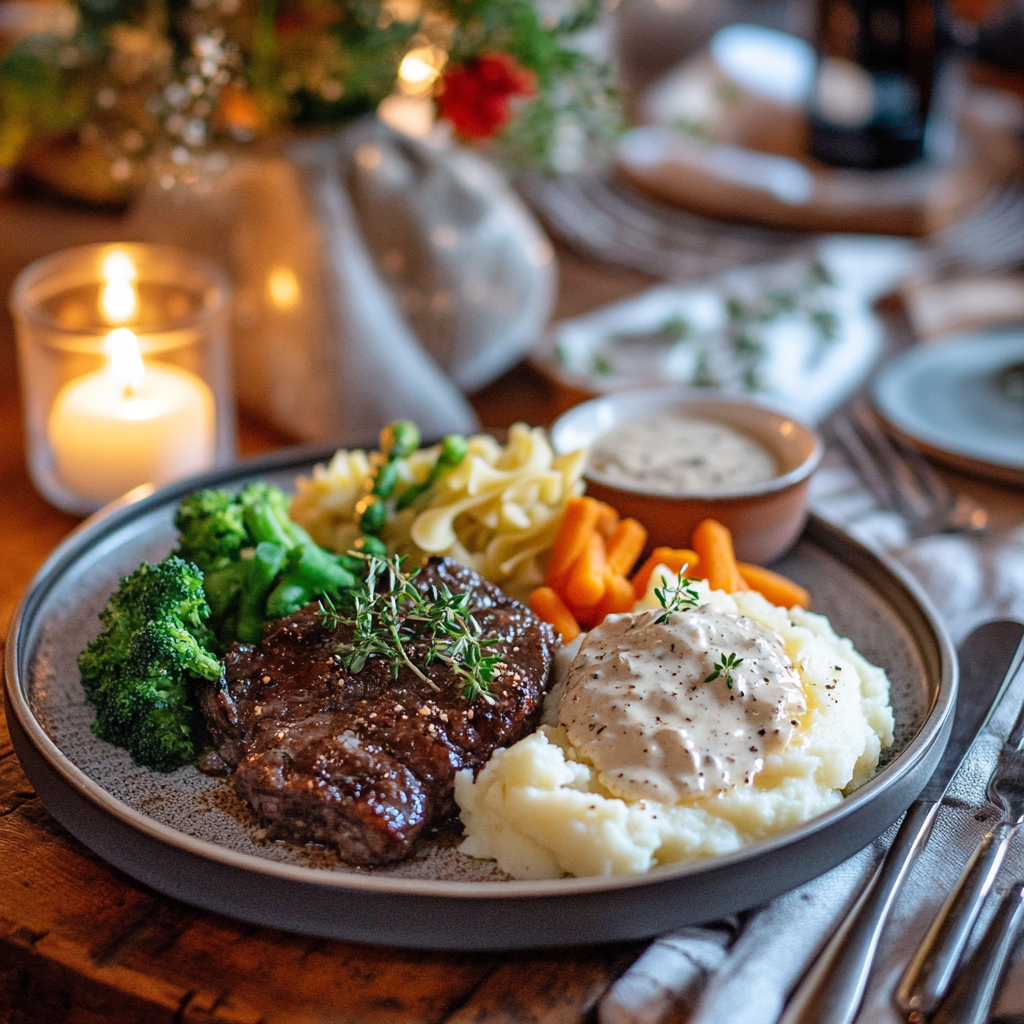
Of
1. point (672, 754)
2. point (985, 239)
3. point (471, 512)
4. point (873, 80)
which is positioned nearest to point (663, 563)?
point (471, 512)

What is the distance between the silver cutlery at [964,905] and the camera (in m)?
2.10

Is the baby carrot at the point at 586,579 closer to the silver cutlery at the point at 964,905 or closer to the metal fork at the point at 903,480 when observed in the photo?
the silver cutlery at the point at 964,905

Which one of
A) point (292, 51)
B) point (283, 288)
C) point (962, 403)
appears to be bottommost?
point (962, 403)

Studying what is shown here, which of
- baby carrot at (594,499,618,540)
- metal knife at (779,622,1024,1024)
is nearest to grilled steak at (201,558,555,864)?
baby carrot at (594,499,618,540)

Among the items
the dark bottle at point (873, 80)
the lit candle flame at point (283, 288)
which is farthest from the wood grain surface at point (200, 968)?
the dark bottle at point (873, 80)

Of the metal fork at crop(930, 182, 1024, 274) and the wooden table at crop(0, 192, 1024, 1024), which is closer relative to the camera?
the wooden table at crop(0, 192, 1024, 1024)

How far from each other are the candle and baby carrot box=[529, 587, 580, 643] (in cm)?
165

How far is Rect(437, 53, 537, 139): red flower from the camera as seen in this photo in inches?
158

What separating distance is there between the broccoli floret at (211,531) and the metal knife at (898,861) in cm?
178

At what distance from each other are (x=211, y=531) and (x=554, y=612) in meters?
0.96

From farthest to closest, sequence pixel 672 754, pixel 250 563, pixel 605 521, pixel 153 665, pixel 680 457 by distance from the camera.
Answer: pixel 680 457 < pixel 605 521 < pixel 250 563 < pixel 153 665 < pixel 672 754

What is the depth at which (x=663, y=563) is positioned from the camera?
3203 millimetres

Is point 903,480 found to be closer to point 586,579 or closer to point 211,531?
point 586,579

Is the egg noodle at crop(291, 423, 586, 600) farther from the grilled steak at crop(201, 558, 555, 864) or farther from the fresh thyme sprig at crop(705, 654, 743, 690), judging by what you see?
the fresh thyme sprig at crop(705, 654, 743, 690)
